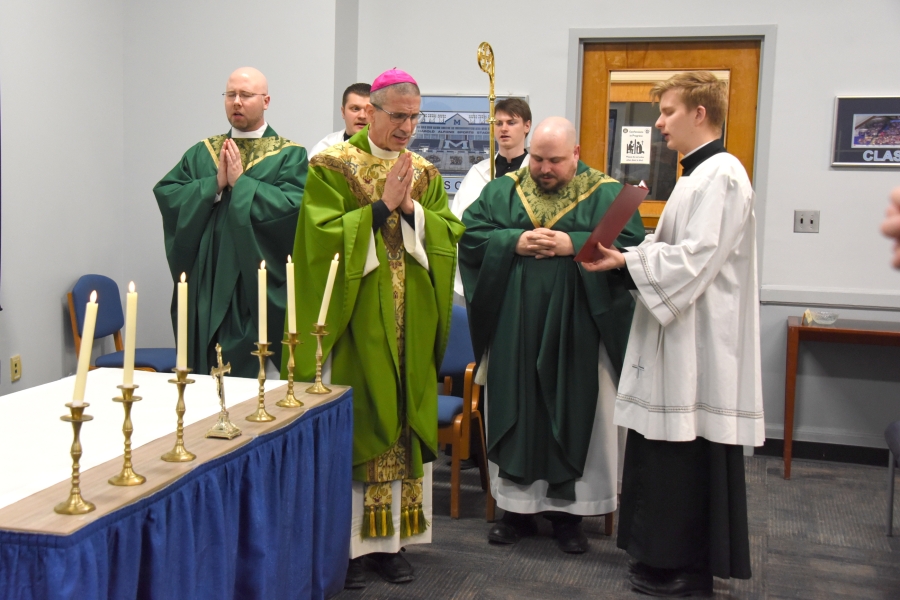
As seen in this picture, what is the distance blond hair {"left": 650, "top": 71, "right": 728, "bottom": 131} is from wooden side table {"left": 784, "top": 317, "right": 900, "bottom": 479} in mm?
2236

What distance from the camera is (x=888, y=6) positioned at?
16.8ft

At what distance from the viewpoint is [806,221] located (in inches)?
209

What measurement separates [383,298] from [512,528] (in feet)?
4.39

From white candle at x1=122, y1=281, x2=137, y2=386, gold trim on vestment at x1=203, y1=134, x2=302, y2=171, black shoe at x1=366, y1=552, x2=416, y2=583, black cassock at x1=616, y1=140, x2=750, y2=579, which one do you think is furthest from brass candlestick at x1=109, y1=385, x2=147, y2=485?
gold trim on vestment at x1=203, y1=134, x2=302, y2=171

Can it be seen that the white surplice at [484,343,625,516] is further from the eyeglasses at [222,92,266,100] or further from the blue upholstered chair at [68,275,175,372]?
the blue upholstered chair at [68,275,175,372]

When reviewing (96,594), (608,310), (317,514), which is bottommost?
(317,514)

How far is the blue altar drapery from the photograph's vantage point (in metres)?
1.44

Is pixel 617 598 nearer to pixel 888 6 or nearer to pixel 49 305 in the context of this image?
pixel 49 305

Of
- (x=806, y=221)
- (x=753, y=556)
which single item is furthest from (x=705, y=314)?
(x=806, y=221)

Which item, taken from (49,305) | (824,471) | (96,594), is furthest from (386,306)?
(824,471)

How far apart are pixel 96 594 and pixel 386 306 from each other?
5.78ft

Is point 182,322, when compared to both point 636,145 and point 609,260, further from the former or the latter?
point 636,145

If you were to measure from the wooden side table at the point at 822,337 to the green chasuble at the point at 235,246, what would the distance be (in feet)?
9.62

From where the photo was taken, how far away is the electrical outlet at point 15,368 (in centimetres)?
470
